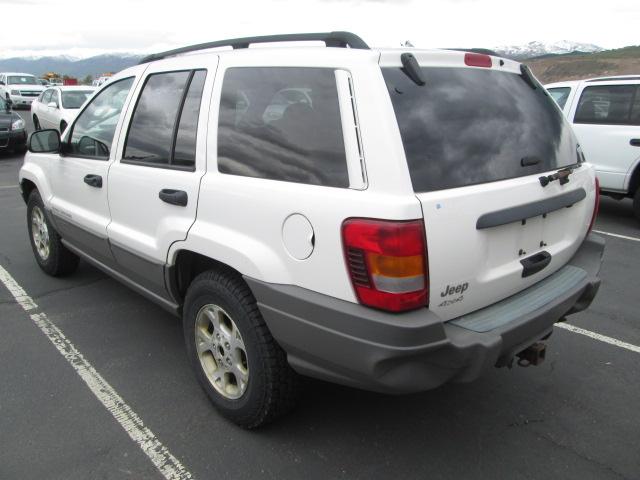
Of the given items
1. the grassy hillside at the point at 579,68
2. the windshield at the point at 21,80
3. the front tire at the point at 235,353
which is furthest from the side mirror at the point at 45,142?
the grassy hillside at the point at 579,68

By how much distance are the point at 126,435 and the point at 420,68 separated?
229cm

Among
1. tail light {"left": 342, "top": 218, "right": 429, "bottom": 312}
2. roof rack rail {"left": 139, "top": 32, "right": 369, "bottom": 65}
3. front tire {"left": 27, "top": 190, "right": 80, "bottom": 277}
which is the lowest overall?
front tire {"left": 27, "top": 190, "right": 80, "bottom": 277}

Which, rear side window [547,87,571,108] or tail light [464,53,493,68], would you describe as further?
rear side window [547,87,571,108]

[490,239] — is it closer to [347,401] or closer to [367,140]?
[367,140]

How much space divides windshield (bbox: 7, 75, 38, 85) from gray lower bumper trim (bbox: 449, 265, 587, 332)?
3038 cm

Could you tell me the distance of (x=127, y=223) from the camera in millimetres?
3328

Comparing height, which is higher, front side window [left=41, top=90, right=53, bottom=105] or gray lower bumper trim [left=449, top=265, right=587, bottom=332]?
front side window [left=41, top=90, right=53, bottom=105]

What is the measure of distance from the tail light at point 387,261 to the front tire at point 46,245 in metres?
3.49

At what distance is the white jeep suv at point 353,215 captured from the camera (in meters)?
2.06

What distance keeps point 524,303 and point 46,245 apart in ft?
13.8

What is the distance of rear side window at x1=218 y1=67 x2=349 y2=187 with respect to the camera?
221cm

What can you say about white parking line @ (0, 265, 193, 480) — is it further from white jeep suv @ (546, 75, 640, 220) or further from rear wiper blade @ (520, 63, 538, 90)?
white jeep suv @ (546, 75, 640, 220)

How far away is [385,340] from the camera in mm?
2016

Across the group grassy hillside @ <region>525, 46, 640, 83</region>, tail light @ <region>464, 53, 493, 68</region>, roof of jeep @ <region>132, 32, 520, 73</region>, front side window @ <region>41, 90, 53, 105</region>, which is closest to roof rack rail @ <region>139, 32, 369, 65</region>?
roof of jeep @ <region>132, 32, 520, 73</region>
